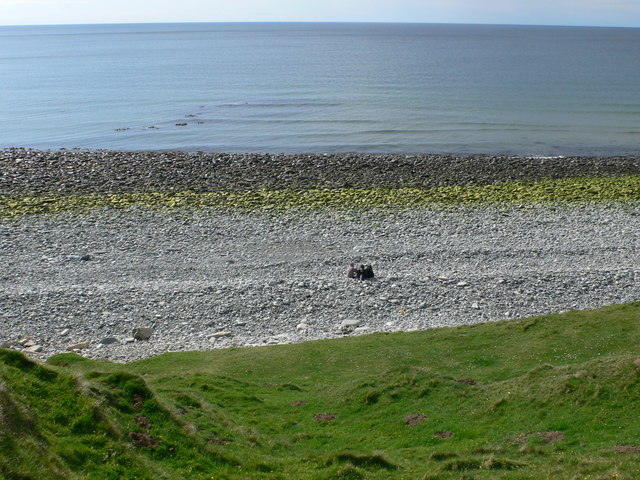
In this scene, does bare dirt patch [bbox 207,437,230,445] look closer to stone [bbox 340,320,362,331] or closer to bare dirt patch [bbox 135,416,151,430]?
bare dirt patch [bbox 135,416,151,430]

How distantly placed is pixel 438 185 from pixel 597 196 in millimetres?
12499

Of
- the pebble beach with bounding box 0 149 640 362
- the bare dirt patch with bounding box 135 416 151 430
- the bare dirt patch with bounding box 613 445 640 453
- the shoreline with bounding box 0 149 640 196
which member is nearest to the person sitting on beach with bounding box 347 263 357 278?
the pebble beach with bounding box 0 149 640 362

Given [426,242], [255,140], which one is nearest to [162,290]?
[426,242]

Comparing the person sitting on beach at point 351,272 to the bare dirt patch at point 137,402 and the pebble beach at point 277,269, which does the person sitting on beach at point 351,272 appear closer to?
the pebble beach at point 277,269

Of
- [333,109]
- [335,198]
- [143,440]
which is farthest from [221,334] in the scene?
[333,109]

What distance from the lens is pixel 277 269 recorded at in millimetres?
33938

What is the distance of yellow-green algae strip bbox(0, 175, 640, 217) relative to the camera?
4534cm

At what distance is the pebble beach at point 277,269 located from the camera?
27719mm

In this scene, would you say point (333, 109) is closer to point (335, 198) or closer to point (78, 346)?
point (335, 198)

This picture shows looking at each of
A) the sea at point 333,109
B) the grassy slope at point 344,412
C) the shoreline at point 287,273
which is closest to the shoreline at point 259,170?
the sea at point 333,109

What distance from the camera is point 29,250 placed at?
36.2m

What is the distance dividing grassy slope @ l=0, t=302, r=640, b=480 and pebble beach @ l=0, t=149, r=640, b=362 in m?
4.37

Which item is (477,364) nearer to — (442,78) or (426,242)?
(426,242)

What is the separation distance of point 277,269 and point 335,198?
1501 centimetres
